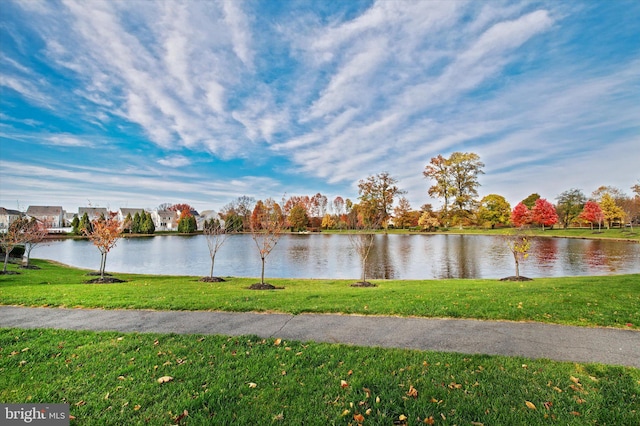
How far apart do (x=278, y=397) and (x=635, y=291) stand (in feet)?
34.7

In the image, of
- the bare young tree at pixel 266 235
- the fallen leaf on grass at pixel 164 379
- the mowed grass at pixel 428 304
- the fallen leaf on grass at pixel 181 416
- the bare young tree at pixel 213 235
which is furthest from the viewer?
the bare young tree at pixel 213 235

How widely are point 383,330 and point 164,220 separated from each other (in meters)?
95.8

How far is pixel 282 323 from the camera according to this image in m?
5.84

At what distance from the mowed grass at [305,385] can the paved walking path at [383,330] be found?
0.50 meters

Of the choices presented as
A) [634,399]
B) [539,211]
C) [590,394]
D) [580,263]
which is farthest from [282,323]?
[539,211]

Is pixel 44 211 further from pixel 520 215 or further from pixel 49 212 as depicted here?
pixel 520 215

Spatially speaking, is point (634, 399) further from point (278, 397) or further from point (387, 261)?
point (387, 261)

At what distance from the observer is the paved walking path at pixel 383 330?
4555 millimetres

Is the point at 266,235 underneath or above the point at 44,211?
underneath

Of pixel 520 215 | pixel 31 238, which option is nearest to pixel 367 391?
pixel 31 238

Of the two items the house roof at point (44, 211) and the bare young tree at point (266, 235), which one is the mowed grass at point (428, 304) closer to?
the bare young tree at point (266, 235)

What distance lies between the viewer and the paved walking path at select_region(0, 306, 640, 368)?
4.55 m

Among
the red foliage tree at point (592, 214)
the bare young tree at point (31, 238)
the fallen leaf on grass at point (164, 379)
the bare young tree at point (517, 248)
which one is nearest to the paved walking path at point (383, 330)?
the fallen leaf on grass at point (164, 379)

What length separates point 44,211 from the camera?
86.6 meters
